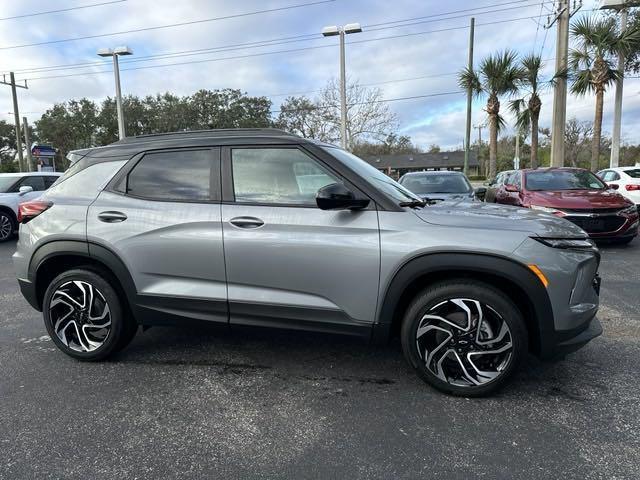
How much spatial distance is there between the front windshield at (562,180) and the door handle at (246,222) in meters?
7.38

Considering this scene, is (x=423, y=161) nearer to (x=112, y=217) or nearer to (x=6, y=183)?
(x=6, y=183)

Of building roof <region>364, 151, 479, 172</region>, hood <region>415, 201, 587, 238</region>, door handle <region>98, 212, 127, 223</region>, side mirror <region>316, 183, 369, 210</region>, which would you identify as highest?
building roof <region>364, 151, 479, 172</region>

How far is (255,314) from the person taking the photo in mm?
3141

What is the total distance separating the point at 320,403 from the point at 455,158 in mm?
69364

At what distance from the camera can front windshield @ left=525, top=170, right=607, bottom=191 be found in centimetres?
871

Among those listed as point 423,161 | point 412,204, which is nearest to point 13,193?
point 412,204

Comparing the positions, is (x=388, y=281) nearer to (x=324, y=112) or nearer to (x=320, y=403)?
(x=320, y=403)

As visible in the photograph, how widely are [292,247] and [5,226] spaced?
10.5 meters

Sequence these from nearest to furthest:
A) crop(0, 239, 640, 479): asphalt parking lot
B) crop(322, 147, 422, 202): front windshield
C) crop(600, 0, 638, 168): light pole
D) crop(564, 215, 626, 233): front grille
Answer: crop(0, 239, 640, 479): asphalt parking lot → crop(322, 147, 422, 202): front windshield → crop(564, 215, 626, 233): front grille → crop(600, 0, 638, 168): light pole

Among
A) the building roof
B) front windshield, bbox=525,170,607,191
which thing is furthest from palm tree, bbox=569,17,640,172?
the building roof

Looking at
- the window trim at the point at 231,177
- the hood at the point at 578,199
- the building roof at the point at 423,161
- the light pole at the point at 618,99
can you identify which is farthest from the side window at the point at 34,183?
the building roof at the point at 423,161

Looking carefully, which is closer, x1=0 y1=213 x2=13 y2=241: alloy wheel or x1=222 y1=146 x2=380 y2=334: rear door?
x1=222 y1=146 x2=380 y2=334: rear door

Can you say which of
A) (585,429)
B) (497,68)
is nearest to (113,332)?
(585,429)

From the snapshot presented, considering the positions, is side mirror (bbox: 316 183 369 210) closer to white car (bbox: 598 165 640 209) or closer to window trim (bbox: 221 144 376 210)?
window trim (bbox: 221 144 376 210)
